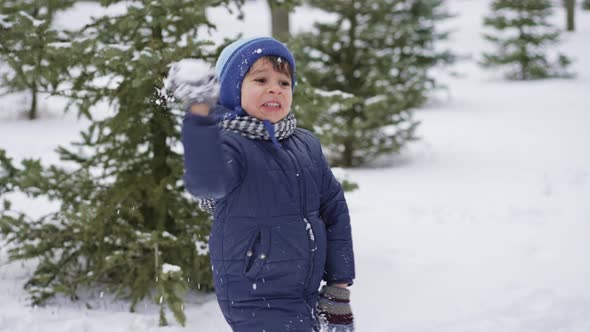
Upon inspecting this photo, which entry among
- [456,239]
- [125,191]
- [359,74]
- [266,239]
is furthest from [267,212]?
[359,74]

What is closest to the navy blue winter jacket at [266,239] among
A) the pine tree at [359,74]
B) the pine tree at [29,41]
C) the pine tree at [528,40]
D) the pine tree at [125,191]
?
the pine tree at [125,191]

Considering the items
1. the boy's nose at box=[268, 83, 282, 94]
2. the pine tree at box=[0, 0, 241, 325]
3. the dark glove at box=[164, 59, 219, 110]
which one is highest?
the dark glove at box=[164, 59, 219, 110]

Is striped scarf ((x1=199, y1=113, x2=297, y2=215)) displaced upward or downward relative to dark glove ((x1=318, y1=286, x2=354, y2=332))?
upward

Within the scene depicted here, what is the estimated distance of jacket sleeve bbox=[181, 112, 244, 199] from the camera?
1.99 m

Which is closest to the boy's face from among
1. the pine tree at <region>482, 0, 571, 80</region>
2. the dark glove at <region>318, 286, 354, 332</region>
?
the dark glove at <region>318, 286, 354, 332</region>

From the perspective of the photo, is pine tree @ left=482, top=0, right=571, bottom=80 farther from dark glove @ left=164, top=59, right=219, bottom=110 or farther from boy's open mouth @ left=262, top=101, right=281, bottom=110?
dark glove @ left=164, top=59, right=219, bottom=110

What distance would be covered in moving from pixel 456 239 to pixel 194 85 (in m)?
5.00

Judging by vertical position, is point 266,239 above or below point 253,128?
below

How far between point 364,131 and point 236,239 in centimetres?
774

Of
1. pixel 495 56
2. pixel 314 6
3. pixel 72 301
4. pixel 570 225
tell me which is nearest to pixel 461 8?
pixel 495 56

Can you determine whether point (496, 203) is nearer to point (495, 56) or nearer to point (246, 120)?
point (246, 120)

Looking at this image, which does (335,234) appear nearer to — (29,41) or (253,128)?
(253,128)

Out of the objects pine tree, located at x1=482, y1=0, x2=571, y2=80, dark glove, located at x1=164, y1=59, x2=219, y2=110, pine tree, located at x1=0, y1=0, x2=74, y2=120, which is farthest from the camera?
pine tree, located at x1=482, y1=0, x2=571, y2=80

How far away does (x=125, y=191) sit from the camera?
15.3 feet
